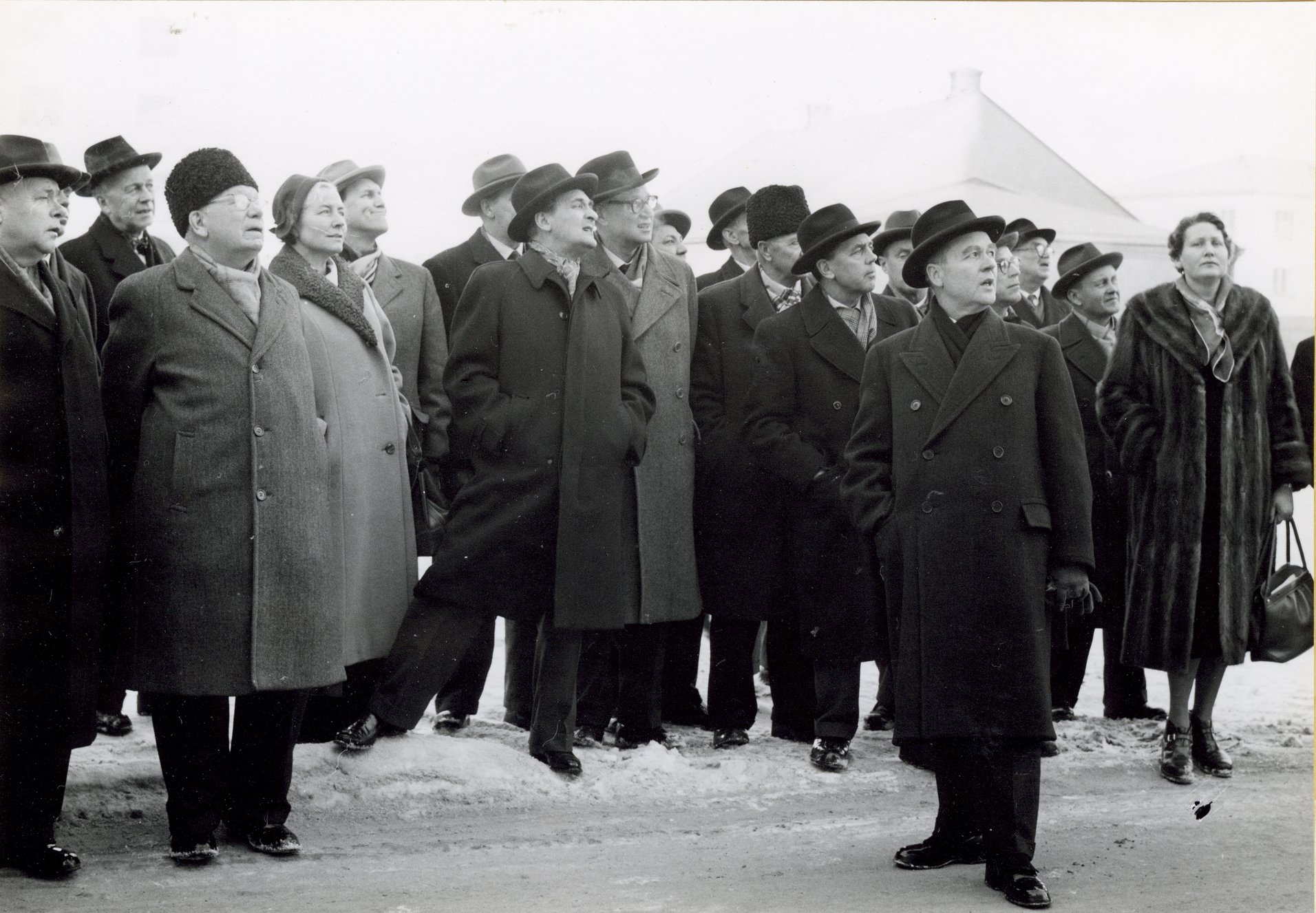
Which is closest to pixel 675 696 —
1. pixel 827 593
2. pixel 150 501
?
pixel 827 593

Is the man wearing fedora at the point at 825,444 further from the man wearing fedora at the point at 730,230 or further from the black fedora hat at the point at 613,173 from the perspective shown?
the man wearing fedora at the point at 730,230

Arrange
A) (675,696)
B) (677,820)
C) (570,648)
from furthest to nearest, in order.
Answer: (675,696) → (570,648) → (677,820)

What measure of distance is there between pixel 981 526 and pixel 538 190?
2.37 metres

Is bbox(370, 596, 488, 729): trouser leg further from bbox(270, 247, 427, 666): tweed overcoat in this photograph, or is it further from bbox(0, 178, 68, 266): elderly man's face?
bbox(0, 178, 68, 266): elderly man's face

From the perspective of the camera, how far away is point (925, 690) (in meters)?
5.03

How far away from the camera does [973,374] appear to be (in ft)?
16.7

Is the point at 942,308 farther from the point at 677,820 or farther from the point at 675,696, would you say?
the point at 675,696

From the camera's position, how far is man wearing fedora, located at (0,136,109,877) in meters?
4.77

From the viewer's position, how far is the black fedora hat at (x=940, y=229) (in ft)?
17.1

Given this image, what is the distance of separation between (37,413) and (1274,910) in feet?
13.5

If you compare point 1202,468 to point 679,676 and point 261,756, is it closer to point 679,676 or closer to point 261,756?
point 679,676

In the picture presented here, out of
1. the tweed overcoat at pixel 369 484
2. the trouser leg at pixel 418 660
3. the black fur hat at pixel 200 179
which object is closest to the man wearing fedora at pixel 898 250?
the tweed overcoat at pixel 369 484

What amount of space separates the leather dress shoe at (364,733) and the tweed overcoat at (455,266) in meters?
1.91

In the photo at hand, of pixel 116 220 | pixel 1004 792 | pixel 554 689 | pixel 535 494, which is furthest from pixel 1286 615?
pixel 116 220
